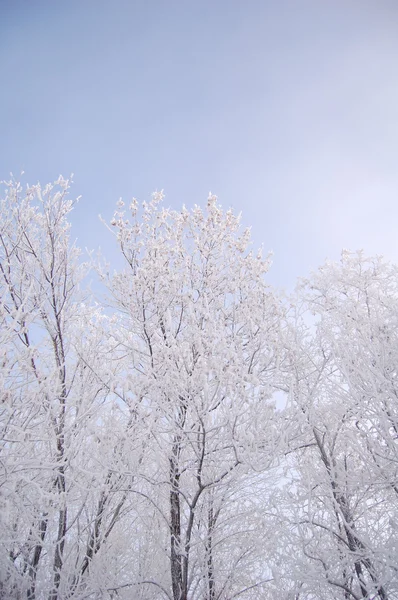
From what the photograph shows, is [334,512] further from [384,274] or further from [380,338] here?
[384,274]

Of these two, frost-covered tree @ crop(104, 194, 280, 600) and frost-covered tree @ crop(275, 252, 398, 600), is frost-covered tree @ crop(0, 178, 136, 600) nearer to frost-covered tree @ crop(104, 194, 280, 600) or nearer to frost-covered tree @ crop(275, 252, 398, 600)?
frost-covered tree @ crop(104, 194, 280, 600)

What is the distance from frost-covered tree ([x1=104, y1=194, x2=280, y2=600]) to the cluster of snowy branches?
0.04 m

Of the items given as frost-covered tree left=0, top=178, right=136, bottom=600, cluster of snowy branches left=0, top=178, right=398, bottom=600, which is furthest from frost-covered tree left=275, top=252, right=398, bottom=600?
frost-covered tree left=0, top=178, right=136, bottom=600

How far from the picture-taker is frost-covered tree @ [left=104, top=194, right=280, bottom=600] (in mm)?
4652

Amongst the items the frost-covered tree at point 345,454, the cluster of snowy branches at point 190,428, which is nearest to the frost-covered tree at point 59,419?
the cluster of snowy branches at point 190,428

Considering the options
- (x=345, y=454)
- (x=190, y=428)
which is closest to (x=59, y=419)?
(x=190, y=428)

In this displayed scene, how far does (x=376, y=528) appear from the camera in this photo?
615 cm

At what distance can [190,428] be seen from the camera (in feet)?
18.0

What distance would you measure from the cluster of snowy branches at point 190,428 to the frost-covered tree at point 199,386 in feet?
0.12

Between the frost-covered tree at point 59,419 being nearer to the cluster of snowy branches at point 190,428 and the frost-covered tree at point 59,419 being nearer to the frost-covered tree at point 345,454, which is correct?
the cluster of snowy branches at point 190,428

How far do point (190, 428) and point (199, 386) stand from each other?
1203 mm

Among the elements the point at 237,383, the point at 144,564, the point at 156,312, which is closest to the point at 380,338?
the point at 237,383

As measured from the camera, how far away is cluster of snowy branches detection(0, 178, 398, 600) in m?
4.63

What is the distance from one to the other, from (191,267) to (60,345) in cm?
273
